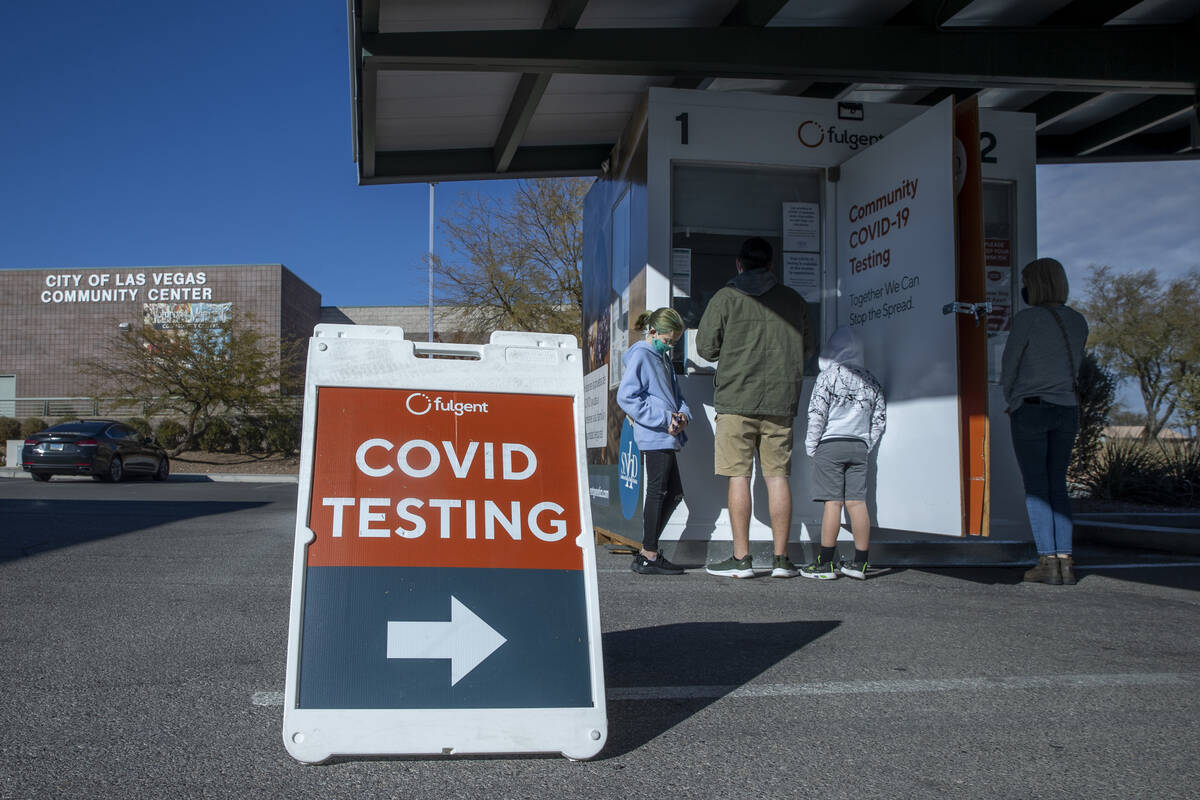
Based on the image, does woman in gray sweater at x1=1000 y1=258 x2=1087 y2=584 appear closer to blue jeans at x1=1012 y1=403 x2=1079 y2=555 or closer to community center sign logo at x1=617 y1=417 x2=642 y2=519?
blue jeans at x1=1012 y1=403 x2=1079 y2=555

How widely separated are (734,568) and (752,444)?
765 mm

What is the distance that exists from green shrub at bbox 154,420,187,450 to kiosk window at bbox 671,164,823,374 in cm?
2769

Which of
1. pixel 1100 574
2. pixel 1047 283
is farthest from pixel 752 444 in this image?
pixel 1100 574

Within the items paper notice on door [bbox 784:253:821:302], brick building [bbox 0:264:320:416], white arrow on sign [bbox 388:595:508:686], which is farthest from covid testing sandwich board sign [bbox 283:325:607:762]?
brick building [bbox 0:264:320:416]

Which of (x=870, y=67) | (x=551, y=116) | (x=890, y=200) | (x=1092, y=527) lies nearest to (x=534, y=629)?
(x=890, y=200)

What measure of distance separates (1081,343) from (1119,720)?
3305 mm

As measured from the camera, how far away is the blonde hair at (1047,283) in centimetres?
566

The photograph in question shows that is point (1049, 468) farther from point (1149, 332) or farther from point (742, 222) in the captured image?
point (1149, 332)

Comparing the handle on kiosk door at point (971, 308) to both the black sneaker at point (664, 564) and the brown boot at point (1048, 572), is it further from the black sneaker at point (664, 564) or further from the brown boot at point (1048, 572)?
the black sneaker at point (664, 564)

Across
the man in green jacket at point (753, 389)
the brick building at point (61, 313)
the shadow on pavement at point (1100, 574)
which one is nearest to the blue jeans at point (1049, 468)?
the shadow on pavement at point (1100, 574)

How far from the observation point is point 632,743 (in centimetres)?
264

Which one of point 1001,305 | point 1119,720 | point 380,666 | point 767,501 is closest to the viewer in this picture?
point 380,666

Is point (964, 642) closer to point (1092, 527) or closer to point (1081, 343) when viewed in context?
point (1081, 343)

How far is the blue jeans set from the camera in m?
5.52
